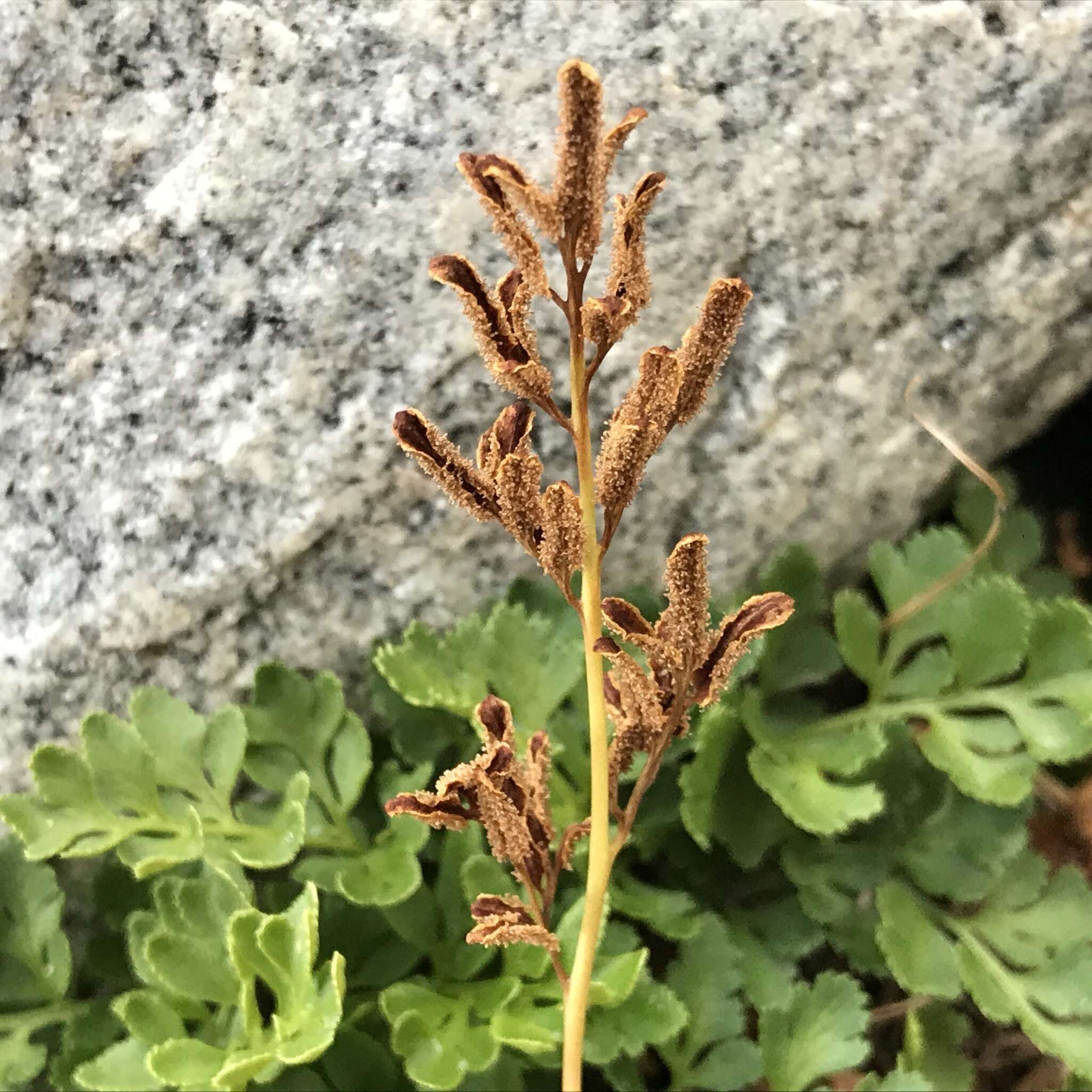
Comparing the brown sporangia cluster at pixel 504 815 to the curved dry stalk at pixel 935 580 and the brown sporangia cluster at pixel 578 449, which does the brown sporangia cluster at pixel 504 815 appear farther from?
the curved dry stalk at pixel 935 580

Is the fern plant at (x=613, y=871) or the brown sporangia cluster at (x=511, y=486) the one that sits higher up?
the brown sporangia cluster at (x=511, y=486)

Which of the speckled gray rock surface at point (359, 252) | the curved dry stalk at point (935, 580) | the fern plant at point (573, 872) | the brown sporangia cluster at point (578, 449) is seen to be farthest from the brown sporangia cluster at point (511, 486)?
the curved dry stalk at point (935, 580)

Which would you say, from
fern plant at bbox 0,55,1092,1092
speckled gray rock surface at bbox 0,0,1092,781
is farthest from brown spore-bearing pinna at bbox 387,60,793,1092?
speckled gray rock surface at bbox 0,0,1092,781

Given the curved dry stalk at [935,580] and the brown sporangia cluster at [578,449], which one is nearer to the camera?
the brown sporangia cluster at [578,449]

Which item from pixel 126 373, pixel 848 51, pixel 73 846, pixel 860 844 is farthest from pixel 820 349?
pixel 73 846

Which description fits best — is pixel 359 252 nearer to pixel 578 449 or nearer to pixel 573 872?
pixel 578 449

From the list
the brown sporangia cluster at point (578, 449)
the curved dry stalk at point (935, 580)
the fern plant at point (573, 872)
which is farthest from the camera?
the curved dry stalk at point (935, 580)
